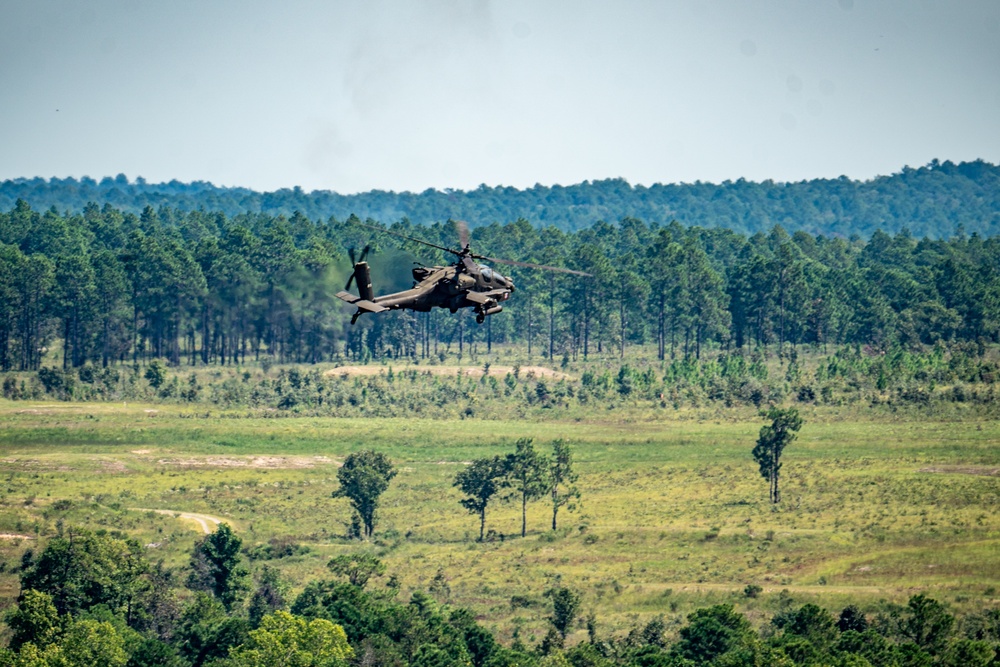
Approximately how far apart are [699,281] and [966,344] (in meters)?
33.1

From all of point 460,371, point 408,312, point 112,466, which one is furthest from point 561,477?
point 408,312

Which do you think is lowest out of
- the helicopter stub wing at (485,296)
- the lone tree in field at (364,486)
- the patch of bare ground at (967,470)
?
the lone tree in field at (364,486)

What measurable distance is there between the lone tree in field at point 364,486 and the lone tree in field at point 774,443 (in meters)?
30.1

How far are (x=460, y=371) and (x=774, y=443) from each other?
53937 mm

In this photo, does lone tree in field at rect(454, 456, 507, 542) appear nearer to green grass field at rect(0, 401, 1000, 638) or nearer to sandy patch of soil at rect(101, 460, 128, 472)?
green grass field at rect(0, 401, 1000, 638)

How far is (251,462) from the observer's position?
129 m

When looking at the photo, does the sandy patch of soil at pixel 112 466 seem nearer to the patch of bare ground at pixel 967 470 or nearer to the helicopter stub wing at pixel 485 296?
the patch of bare ground at pixel 967 470

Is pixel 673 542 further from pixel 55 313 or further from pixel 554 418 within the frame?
pixel 55 313

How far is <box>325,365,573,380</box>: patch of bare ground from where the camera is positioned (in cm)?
16425

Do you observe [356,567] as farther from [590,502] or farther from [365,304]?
[365,304]

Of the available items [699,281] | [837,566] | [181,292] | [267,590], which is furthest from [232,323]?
[837,566]

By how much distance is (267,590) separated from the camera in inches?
3836

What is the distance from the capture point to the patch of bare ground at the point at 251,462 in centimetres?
12694

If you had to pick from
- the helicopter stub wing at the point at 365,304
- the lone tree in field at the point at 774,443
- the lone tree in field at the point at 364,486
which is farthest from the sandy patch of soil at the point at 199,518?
the helicopter stub wing at the point at 365,304
